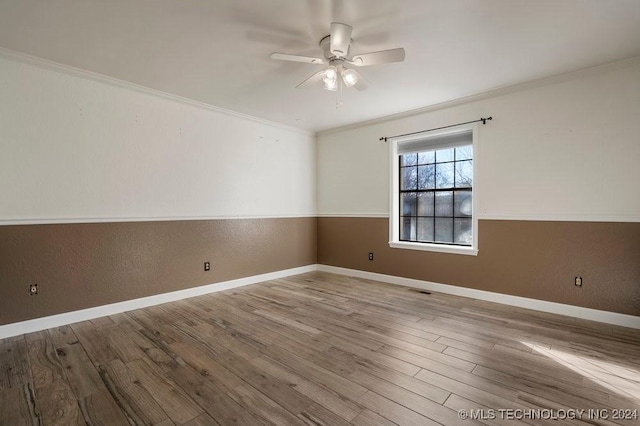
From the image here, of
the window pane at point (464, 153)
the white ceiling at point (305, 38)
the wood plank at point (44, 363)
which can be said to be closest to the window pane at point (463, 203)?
the window pane at point (464, 153)

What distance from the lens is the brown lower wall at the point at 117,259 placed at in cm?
279

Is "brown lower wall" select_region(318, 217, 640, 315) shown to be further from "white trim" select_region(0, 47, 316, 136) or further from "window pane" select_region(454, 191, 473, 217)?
"white trim" select_region(0, 47, 316, 136)

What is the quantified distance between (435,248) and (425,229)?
395 mm

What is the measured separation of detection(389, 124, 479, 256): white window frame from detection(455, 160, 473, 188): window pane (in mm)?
200

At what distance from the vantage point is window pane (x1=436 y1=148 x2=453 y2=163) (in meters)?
4.21

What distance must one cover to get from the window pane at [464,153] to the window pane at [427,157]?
13.4 inches

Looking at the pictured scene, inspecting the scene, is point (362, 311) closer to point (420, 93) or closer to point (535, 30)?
point (420, 93)

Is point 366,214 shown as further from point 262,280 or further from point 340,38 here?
point 340,38

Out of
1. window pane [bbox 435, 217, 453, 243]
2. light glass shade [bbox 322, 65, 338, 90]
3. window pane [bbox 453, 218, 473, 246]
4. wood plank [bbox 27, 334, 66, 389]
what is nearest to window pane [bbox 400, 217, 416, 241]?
window pane [bbox 435, 217, 453, 243]

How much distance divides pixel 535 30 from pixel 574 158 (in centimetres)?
152

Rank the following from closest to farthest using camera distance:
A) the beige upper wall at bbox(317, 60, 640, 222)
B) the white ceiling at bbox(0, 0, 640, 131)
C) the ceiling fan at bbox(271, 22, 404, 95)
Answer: the white ceiling at bbox(0, 0, 640, 131), the ceiling fan at bbox(271, 22, 404, 95), the beige upper wall at bbox(317, 60, 640, 222)

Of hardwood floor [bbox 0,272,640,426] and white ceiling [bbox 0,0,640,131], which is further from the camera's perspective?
white ceiling [bbox 0,0,640,131]

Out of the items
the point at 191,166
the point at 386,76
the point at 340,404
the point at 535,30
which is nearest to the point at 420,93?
the point at 386,76

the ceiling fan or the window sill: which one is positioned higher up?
the ceiling fan
